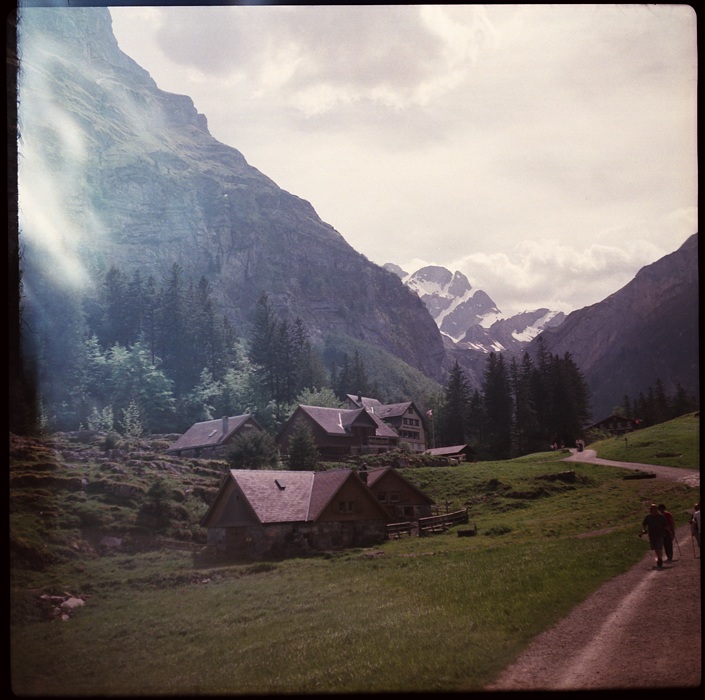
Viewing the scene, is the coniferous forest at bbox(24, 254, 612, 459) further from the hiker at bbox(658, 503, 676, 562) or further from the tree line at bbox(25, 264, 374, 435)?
the hiker at bbox(658, 503, 676, 562)

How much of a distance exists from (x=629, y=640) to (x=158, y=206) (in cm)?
1465

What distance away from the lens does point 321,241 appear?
17.0 meters

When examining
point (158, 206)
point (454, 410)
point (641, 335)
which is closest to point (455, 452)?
point (454, 410)

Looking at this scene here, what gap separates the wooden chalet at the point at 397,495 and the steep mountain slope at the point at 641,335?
4.91m

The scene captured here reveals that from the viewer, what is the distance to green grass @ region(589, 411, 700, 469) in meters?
12.1

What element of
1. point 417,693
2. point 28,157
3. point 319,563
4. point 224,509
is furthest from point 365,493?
point 28,157

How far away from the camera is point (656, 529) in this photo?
1153 cm

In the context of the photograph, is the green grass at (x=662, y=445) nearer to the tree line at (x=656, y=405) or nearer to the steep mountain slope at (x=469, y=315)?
the tree line at (x=656, y=405)

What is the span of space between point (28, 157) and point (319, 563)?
10.5 metres

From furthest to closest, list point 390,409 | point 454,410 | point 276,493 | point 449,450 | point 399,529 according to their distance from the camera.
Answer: point 390,409 < point 454,410 < point 449,450 < point 399,529 < point 276,493

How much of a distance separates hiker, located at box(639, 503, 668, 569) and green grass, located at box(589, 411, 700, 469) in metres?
1.56

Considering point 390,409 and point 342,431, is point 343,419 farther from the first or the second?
point 390,409

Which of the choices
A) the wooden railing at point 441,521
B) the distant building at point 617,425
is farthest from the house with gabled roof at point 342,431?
the distant building at point 617,425

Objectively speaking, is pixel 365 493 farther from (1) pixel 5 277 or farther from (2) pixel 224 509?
(1) pixel 5 277
